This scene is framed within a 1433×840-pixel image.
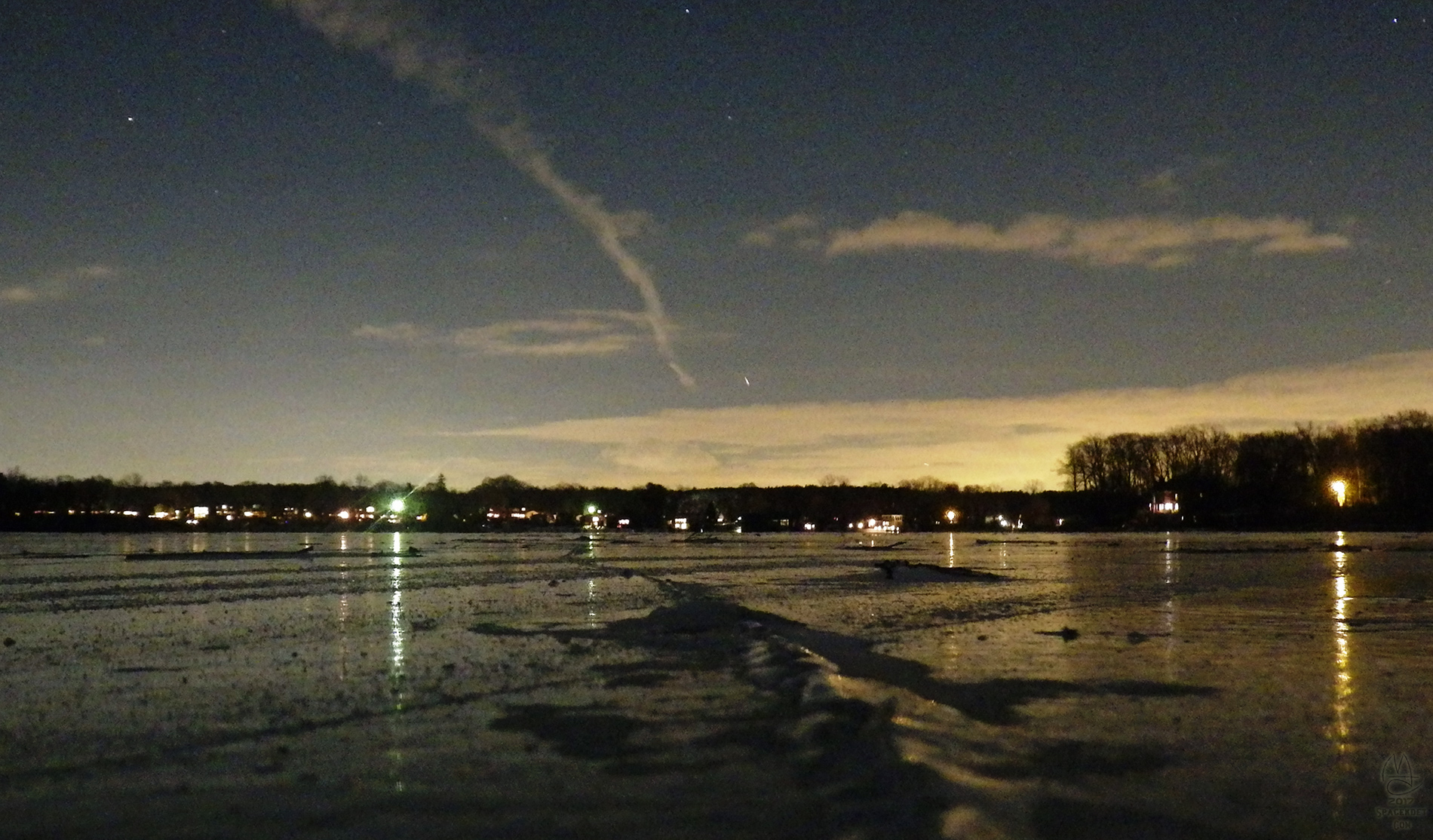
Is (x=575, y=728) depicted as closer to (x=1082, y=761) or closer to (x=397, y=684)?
(x=397, y=684)

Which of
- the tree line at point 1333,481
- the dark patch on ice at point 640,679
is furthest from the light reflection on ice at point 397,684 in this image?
the tree line at point 1333,481

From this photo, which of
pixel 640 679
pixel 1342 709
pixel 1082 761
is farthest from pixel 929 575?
pixel 1082 761

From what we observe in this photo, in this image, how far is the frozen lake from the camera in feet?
28.9

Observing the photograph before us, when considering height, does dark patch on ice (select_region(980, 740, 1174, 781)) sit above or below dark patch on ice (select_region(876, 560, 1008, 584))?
above

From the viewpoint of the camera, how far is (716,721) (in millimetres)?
12609

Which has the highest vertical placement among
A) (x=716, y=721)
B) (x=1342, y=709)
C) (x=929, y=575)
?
(x=716, y=721)

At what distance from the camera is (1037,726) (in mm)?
12328

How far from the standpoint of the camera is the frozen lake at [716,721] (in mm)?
8797

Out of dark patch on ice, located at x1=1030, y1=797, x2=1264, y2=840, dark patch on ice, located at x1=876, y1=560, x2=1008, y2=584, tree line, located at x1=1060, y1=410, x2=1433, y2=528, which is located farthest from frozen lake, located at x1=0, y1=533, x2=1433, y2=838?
tree line, located at x1=1060, y1=410, x2=1433, y2=528

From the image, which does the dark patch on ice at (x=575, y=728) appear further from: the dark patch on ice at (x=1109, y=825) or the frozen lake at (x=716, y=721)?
the dark patch on ice at (x=1109, y=825)

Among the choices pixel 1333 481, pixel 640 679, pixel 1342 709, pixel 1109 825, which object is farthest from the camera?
pixel 1333 481

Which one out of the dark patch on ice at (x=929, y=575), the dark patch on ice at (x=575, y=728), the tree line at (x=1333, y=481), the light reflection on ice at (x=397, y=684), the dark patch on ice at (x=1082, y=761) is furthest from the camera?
the tree line at (x=1333, y=481)

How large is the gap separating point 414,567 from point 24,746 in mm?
44884

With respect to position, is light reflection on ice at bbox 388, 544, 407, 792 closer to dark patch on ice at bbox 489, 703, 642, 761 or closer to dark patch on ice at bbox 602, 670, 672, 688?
dark patch on ice at bbox 489, 703, 642, 761
